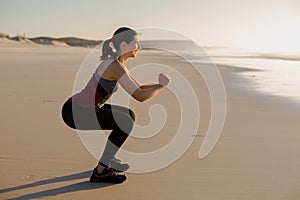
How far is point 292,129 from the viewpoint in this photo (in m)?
5.92

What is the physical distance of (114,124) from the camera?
3.73 meters

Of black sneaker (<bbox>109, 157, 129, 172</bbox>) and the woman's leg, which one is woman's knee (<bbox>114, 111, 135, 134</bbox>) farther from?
black sneaker (<bbox>109, 157, 129, 172</bbox>)

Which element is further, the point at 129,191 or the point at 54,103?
the point at 54,103

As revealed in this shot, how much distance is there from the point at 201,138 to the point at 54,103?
11.3 feet

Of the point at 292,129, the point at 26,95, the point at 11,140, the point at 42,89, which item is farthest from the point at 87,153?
the point at 42,89

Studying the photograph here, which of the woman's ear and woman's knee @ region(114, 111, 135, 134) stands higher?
the woman's ear

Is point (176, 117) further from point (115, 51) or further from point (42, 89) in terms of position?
point (42, 89)

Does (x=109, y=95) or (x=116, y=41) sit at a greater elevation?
(x=116, y=41)

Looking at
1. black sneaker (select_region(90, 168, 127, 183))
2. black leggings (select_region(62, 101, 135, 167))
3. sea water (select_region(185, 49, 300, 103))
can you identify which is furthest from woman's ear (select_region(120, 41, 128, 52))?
sea water (select_region(185, 49, 300, 103))

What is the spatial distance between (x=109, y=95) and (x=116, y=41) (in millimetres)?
460

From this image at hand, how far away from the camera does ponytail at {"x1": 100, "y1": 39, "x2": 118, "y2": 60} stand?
11.7ft

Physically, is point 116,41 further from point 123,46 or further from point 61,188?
point 61,188

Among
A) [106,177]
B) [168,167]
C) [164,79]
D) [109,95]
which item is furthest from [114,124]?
[168,167]

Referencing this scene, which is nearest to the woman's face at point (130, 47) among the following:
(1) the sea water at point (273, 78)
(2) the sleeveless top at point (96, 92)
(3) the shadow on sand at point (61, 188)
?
(2) the sleeveless top at point (96, 92)
